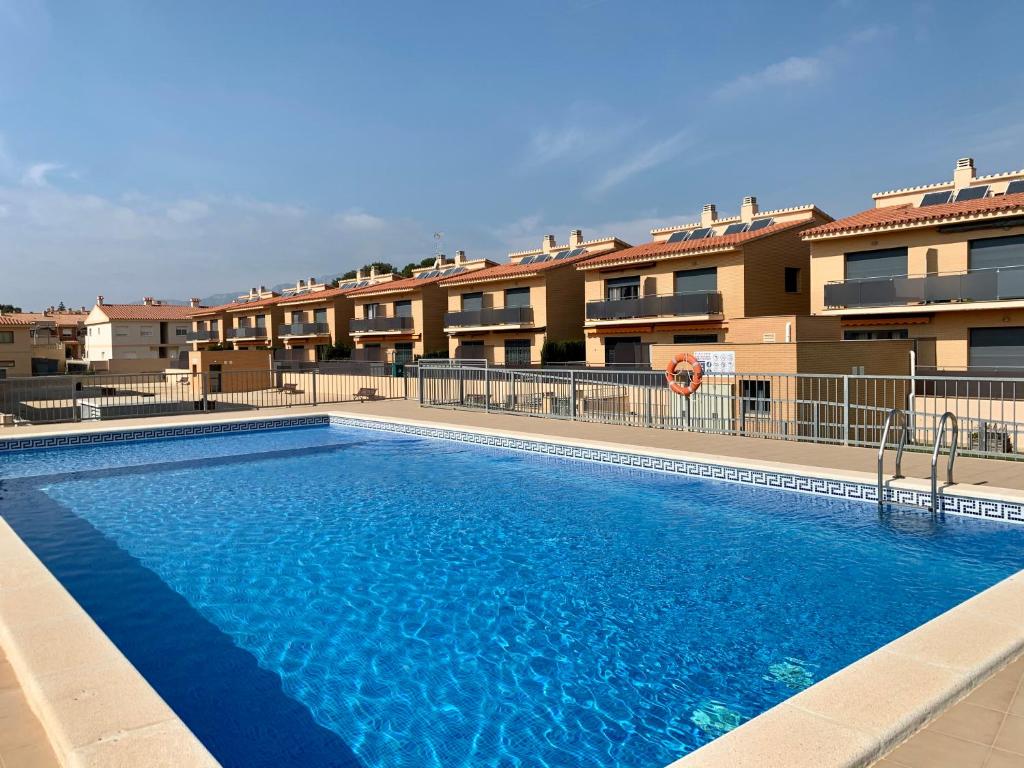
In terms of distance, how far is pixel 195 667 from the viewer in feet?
15.4

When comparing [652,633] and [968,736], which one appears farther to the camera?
[652,633]

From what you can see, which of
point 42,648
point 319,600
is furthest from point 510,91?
point 42,648

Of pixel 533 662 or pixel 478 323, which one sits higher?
pixel 478 323

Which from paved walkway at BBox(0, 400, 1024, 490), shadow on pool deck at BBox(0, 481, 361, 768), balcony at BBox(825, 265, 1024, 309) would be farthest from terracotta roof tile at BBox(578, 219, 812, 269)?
shadow on pool deck at BBox(0, 481, 361, 768)

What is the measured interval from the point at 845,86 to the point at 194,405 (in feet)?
73.8

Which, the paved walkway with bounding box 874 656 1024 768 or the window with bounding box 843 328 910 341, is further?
the window with bounding box 843 328 910 341

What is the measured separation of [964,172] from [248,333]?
50289 mm

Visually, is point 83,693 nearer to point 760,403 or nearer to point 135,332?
point 760,403

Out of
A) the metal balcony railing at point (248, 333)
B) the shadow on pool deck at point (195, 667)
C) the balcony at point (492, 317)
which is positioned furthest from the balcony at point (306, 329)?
the shadow on pool deck at point (195, 667)

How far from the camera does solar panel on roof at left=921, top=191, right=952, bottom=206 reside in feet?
83.6

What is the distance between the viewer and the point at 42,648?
12.6 ft

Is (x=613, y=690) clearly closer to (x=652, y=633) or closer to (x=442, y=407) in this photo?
(x=652, y=633)

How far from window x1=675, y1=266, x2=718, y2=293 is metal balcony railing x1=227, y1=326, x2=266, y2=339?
37.7m

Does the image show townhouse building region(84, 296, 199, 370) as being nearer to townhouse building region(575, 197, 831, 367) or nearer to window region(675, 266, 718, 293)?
townhouse building region(575, 197, 831, 367)
